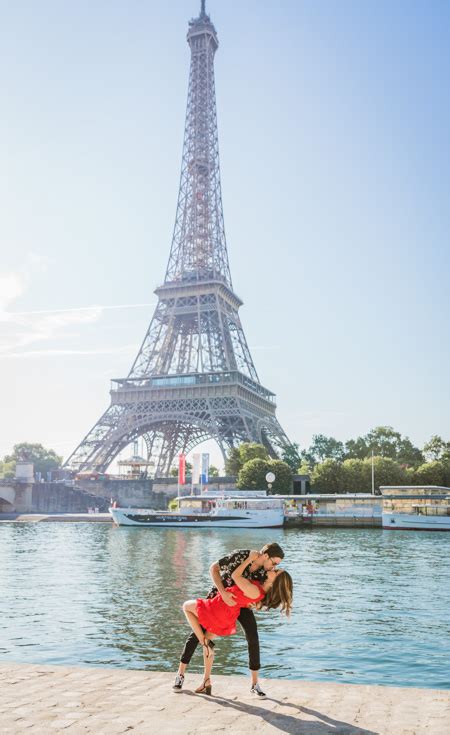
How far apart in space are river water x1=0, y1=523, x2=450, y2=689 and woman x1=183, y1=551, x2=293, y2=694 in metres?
4.79

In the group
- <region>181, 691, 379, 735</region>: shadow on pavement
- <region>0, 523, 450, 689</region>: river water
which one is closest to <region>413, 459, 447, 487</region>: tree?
<region>0, 523, 450, 689</region>: river water

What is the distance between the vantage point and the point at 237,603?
8742 mm

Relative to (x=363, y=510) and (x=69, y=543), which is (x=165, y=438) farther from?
(x=69, y=543)

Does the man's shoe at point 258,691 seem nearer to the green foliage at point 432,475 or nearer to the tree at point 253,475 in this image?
the tree at point 253,475

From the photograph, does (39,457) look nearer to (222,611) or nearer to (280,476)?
(280,476)

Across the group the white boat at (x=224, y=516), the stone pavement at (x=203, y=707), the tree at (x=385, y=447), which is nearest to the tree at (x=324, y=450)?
the tree at (x=385, y=447)

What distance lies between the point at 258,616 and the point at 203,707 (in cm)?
1211

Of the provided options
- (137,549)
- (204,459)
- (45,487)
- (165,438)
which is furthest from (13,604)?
(165,438)

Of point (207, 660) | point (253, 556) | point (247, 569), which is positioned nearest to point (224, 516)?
point (207, 660)

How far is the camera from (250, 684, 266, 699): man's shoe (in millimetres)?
8781

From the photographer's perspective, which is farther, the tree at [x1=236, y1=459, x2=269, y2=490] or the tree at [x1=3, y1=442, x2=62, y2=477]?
the tree at [x1=3, y1=442, x2=62, y2=477]

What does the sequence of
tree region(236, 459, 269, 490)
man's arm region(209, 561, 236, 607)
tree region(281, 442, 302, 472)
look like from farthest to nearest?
tree region(281, 442, 302, 472) → tree region(236, 459, 269, 490) → man's arm region(209, 561, 236, 607)

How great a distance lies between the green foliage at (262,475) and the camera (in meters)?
82.2

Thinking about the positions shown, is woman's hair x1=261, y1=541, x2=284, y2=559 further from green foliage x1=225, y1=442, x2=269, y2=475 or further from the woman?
green foliage x1=225, y1=442, x2=269, y2=475
